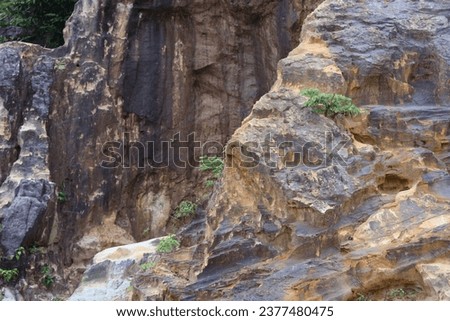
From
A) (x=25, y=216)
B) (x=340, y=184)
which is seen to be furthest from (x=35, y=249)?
(x=340, y=184)

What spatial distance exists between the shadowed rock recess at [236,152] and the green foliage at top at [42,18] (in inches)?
102

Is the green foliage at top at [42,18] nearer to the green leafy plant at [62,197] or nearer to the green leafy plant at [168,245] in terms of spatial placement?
the green leafy plant at [62,197]

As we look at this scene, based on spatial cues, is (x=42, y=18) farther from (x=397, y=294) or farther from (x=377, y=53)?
(x=397, y=294)

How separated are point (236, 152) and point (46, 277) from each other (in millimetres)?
6570

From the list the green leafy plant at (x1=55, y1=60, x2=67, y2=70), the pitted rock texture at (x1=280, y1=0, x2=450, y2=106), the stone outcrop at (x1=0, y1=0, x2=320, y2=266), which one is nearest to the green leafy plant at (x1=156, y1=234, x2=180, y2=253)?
the pitted rock texture at (x1=280, y1=0, x2=450, y2=106)

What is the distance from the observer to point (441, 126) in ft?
36.4

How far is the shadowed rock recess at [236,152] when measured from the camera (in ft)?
31.8

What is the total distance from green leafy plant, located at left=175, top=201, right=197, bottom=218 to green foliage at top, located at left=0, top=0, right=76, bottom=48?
584 cm

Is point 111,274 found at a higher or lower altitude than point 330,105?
lower

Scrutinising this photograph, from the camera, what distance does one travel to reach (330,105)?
10.9m

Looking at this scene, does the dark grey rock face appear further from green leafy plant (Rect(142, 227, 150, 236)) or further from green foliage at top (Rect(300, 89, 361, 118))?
green foliage at top (Rect(300, 89, 361, 118))

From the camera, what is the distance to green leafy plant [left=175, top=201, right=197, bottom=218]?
16.8m

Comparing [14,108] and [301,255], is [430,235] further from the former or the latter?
[14,108]

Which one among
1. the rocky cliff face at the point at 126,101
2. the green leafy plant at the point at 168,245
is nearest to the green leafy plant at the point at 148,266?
the green leafy plant at the point at 168,245
